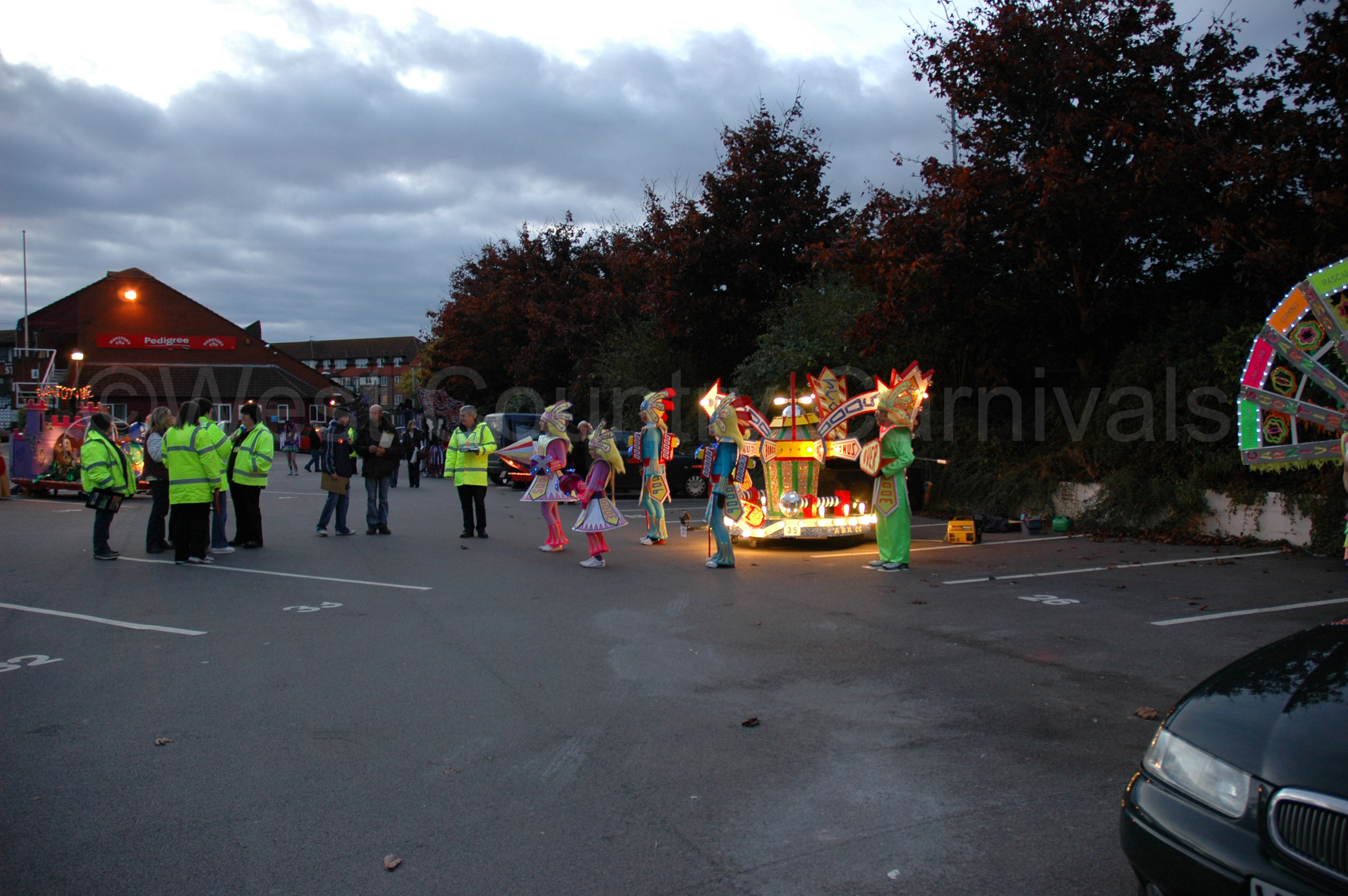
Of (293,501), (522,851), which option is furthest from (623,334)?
(522,851)

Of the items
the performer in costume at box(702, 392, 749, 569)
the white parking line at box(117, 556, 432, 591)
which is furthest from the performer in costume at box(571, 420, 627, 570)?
the white parking line at box(117, 556, 432, 591)

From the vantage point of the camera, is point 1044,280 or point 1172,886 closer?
point 1172,886

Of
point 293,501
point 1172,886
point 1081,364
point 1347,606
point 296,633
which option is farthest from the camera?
point 293,501

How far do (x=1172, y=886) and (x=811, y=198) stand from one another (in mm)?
21529

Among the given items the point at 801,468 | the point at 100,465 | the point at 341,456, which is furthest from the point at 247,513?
the point at 801,468

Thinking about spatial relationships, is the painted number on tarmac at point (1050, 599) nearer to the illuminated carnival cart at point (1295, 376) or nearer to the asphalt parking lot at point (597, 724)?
the asphalt parking lot at point (597, 724)

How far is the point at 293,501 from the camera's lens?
1923 centimetres

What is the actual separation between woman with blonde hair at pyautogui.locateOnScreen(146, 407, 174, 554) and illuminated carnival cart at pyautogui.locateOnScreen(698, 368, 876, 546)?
7.00m

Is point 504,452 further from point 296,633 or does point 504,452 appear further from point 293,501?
point 293,501

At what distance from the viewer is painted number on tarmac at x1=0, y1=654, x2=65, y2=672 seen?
602 cm

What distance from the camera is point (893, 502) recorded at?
10.1 metres

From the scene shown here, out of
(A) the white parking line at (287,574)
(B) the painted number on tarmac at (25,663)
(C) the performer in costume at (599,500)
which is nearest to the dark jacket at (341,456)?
(A) the white parking line at (287,574)

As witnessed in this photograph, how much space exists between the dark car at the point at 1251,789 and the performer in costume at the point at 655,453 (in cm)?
884

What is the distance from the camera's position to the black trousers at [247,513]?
1194 cm
